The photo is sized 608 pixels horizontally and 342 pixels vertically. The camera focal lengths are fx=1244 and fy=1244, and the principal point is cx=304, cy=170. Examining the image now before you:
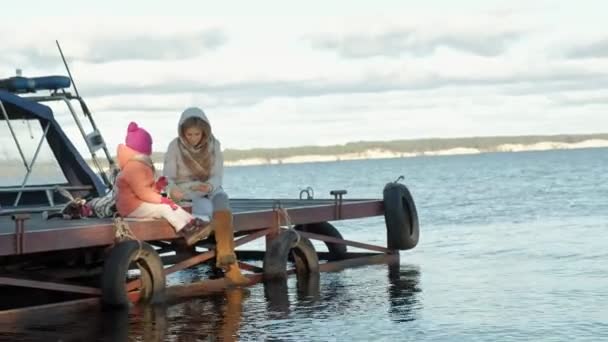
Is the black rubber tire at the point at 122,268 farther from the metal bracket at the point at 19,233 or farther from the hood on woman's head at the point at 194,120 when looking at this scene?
the hood on woman's head at the point at 194,120

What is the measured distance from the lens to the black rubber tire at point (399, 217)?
61.8 feet

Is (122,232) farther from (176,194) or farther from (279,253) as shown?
(279,253)

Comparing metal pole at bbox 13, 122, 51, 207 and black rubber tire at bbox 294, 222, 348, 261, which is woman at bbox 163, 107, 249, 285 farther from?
black rubber tire at bbox 294, 222, 348, 261

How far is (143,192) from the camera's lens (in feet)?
46.3

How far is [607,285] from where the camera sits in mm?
15727

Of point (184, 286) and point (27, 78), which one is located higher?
point (27, 78)

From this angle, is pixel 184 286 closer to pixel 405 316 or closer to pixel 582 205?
pixel 405 316

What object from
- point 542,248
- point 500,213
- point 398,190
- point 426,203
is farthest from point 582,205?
point 398,190

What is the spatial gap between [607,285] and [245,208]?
202 inches

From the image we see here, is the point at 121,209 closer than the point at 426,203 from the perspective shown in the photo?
Yes

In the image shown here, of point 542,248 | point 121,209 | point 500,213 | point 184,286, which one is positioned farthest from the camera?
point 500,213

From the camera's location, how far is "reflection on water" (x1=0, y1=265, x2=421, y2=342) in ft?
40.3

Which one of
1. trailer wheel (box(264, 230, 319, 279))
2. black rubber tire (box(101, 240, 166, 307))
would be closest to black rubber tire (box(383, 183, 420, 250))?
trailer wheel (box(264, 230, 319, 279))

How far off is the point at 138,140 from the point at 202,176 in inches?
44.4
